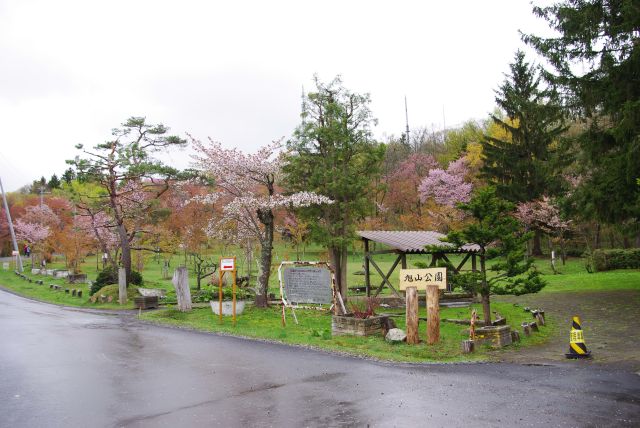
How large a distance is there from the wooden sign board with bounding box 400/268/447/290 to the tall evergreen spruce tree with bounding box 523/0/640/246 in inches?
308

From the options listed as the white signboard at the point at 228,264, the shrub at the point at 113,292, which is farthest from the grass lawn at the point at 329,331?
the shrub at the point at 113,292

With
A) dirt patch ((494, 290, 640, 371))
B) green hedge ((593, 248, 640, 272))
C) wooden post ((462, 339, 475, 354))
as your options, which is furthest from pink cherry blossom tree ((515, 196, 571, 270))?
wooden post ((462, 339, 475, 354))

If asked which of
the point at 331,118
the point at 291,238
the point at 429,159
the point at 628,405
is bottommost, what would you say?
the point at 628,405

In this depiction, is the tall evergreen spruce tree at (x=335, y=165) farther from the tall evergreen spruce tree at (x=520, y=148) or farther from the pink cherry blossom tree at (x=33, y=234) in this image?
the pink cherry blossom tree at (x=33, y=234)

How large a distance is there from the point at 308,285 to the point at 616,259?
74.0ft

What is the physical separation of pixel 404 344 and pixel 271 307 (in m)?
8.09

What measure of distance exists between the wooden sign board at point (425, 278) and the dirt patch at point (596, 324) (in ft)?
7.23

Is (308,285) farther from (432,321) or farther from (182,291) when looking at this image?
(182,291)

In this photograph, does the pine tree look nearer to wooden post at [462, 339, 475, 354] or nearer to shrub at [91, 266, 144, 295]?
shrub at [91, 266, 144, 295]

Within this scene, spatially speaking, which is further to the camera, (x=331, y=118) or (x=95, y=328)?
(x=331, y=118)

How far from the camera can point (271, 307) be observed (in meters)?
19.0

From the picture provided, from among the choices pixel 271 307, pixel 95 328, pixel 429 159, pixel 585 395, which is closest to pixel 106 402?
pixel 585 395

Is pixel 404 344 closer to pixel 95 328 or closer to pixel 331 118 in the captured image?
pixel 95 328

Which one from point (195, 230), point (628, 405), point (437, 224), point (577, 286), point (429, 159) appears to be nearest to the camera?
point (628, 405)
